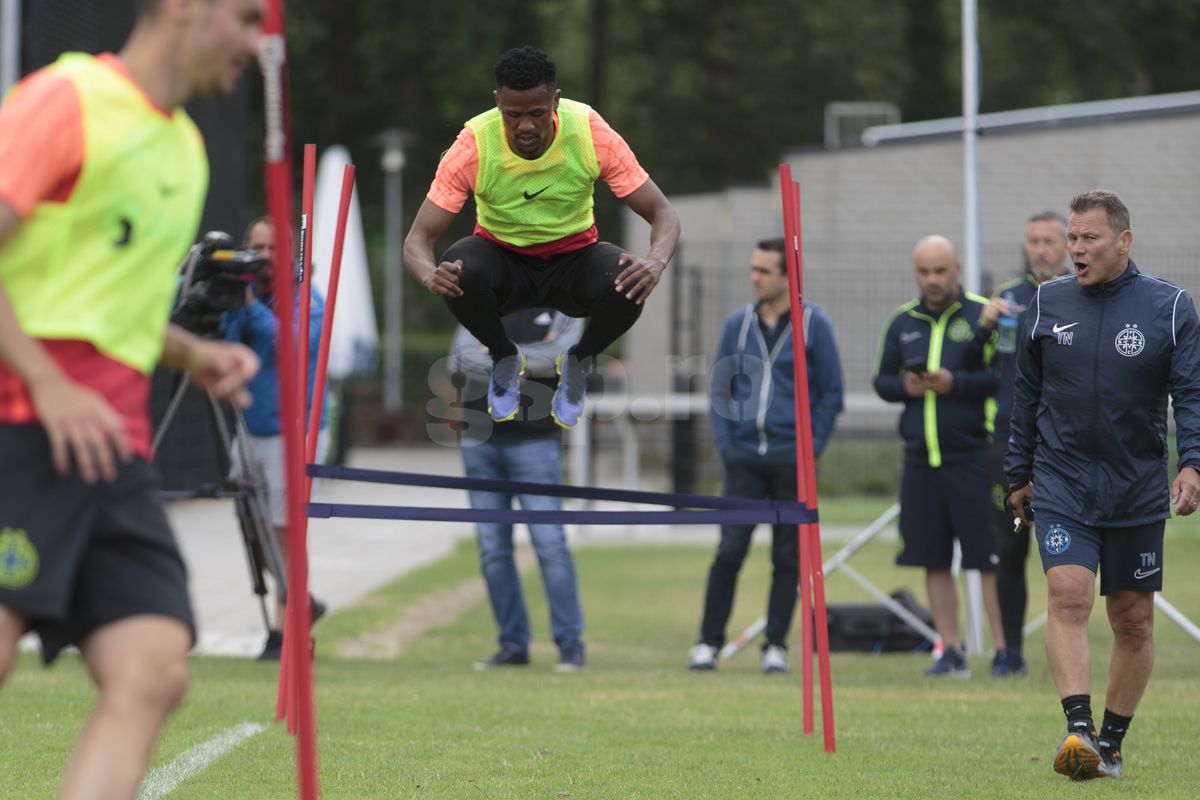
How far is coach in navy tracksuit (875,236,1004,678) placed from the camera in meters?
9.24

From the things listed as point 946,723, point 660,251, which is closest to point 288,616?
point 660,251

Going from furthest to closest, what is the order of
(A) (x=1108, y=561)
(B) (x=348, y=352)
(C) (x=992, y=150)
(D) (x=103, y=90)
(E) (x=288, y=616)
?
(C) (x=992, y=150), (B) (x=348, y=352), (E) (x=288, y=616), (A) (x=1108, y=561), (D) (x=103, y=90)

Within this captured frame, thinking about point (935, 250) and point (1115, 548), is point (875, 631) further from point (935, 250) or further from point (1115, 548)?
point (1115, 548)

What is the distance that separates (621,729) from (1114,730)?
1963mm

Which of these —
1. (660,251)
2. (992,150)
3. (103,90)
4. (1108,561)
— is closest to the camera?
(103,90)

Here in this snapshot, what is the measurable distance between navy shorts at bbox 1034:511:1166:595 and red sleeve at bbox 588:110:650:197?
6.54ft

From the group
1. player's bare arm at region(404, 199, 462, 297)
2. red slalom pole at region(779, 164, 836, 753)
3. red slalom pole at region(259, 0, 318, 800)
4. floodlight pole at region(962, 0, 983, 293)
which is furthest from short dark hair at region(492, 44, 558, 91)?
floodlight pole at region(962, 0, 983, 293)

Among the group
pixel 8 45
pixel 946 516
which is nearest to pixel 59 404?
pixel 946 516

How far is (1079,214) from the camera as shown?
6191mm

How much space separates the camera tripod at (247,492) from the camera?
357 inches

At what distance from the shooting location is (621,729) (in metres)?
7.11

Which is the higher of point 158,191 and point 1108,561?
point 158,191

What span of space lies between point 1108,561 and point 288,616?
3.21 meters

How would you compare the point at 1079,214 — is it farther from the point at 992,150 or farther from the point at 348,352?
the point at 992,150
